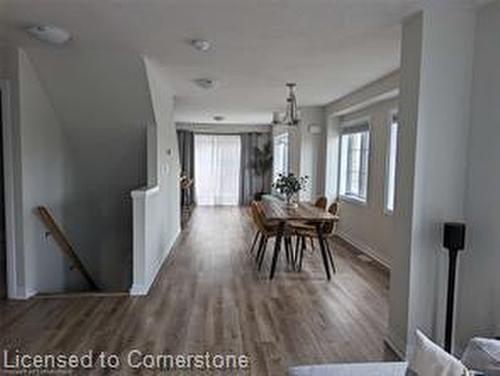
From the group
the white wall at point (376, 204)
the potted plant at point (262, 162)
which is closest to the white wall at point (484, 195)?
the white wall at point (376, 204)

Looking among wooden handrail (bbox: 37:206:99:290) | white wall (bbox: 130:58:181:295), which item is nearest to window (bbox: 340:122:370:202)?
white wall (bbox: 130:58:181:295)

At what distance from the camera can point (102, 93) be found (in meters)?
4.14

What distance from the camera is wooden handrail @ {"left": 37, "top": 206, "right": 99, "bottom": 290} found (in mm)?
3933

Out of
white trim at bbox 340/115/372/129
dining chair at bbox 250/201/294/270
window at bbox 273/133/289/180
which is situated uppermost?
white trim at bbox 340/115/372/129

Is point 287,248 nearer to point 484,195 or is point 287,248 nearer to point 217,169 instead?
point 484,195

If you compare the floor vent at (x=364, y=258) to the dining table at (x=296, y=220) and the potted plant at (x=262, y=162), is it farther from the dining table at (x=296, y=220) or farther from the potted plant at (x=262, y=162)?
the potted plant at (x=262, y=162)

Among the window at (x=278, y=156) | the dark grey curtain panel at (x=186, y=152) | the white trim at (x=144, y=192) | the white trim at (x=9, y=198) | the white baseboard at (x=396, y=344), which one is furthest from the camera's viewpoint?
the dark grey curtain panel at (x=186, y=152)

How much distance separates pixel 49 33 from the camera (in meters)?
2.94

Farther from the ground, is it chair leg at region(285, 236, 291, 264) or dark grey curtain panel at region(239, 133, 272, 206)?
dark grey curtain panel at region(239, 133, 272, 206)

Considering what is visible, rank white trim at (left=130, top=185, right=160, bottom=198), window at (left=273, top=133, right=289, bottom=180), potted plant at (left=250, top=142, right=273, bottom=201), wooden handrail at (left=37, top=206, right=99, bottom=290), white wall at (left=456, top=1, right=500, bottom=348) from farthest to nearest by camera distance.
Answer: potted plant at (left=250, top=142, right=273, bottom=201)
window at (left=273, top=133, right=289, bottom=180)
wooden handrail at (left=37, top=206, right=99, bottom=290)
white trim at (left=130, top=185, right=160, bottom=198)
white wall at (left=456, top=1, right=500, bottom=348)

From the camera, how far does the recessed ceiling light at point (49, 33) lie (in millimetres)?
2877

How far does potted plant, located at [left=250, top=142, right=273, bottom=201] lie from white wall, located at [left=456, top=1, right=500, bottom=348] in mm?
8279

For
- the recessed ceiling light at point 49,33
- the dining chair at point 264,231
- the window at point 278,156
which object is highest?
the recessed ceiling light at point 49,33

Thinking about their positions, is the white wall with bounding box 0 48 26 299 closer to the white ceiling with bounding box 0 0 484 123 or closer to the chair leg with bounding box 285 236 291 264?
the white ceiling with bounding box 0 0 484 123
